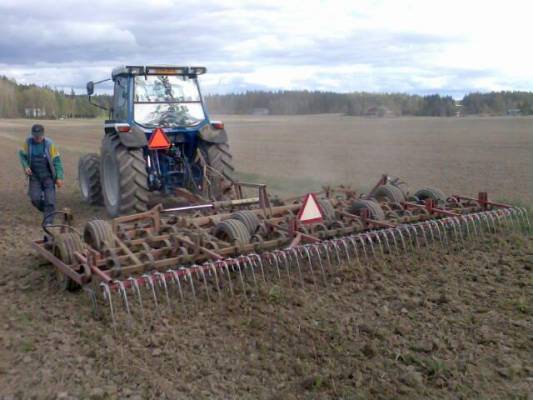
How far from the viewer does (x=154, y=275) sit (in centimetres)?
434

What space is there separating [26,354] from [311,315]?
1.99m

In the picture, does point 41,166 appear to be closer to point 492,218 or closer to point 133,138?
point 133,138

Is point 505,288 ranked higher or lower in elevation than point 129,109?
lower

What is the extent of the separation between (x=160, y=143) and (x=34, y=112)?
83355 millimetres

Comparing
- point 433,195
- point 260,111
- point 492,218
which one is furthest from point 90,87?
point 260,111

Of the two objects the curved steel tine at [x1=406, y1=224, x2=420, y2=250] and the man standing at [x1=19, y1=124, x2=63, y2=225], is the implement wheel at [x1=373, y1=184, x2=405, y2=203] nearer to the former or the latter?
the curved steel tine at [x1=406, y1=224, x2=420, y2=250]

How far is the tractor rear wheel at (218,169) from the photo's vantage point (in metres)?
7.77

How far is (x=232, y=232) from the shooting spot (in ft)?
17.2

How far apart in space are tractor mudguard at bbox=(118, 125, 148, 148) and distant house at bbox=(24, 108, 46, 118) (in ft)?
268

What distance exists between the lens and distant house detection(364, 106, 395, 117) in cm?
4875

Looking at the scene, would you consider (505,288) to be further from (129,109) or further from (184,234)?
(129,109)

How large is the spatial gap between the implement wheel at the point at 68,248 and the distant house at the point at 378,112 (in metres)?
45.2

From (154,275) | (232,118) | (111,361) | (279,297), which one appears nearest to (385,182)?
(279,297)

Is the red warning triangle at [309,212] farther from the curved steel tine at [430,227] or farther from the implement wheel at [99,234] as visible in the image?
the implement wheel at [99,234]
